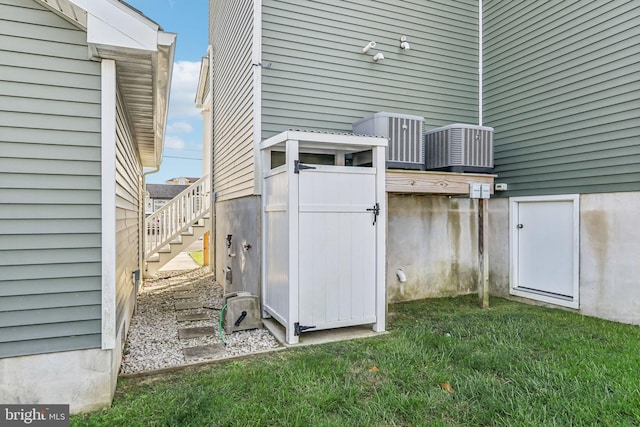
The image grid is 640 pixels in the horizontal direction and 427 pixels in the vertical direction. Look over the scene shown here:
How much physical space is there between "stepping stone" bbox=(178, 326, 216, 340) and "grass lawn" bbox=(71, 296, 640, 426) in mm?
1028

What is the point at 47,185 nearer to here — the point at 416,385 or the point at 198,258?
the point at 416,385

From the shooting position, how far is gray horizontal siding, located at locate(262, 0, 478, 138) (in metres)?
5.11

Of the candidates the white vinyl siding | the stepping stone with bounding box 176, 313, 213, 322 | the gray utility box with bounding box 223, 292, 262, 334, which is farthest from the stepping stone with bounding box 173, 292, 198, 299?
the gray utility box with bounding box 223, 292, 262, 334

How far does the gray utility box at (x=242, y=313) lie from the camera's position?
14.5 ft

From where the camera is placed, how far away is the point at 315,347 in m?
3.89

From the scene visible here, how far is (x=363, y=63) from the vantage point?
5699mm

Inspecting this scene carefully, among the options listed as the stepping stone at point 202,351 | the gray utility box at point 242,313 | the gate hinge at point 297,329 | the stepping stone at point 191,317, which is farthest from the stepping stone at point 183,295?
the gate hinge at point 297,329

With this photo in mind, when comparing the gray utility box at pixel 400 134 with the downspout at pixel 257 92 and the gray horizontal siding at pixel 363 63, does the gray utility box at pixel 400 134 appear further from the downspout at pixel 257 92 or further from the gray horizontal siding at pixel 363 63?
the downspout at pixel 257 92

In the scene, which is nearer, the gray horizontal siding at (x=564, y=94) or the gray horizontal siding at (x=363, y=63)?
the gray horizontal siding at (x=564, y=94)

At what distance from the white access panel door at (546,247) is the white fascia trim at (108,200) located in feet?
18.4

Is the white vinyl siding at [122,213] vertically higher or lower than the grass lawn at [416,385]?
higher

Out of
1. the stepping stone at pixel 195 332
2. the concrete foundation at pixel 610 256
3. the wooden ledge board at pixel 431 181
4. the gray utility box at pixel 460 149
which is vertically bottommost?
the stepping stone at pixel 195 332

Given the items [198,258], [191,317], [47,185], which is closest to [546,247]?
[191,317]

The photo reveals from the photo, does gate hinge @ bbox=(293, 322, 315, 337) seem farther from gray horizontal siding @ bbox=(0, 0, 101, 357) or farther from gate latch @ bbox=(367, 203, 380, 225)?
gray horizontal siding @ bbox=(0, 0, 101, 357)
